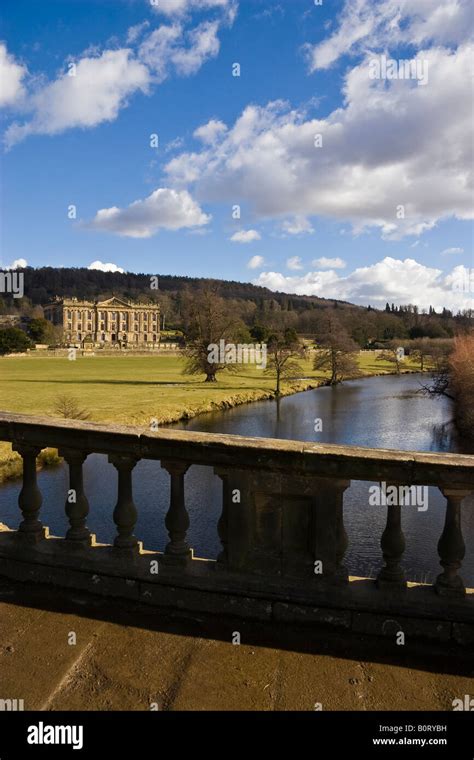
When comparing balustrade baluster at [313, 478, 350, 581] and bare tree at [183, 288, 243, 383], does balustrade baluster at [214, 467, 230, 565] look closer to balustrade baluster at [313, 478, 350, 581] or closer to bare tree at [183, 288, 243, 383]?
balustrade baluster at [313, 478, 350, 581]

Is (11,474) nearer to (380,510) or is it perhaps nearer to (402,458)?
(380,510)

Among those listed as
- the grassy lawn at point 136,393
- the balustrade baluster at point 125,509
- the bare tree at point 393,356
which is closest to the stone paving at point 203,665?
the balustrade baluster at point 125,509

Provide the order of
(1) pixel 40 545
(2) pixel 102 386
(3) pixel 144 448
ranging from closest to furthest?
(3) pixel 144 448, (1) pixel 40 545, (2) pixel 102 386

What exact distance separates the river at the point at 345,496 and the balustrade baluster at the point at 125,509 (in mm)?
8436

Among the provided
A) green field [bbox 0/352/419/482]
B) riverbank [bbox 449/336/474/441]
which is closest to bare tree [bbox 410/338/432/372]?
green field [bbox 0/352/419/482]

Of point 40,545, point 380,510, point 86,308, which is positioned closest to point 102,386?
point 380,510

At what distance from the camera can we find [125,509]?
165 inches

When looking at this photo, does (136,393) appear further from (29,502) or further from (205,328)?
(29,502)

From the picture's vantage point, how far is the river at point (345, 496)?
42.4ft

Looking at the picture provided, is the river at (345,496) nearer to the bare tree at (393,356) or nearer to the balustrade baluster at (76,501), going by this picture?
the balustrade baluster at (76,501)

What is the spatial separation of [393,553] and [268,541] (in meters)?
0.89

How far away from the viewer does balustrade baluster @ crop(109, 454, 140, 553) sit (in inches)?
164
